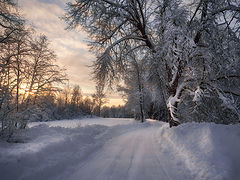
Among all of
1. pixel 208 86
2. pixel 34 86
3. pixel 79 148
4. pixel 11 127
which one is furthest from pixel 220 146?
pixel 34 86

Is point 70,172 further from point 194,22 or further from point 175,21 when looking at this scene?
point 194,22

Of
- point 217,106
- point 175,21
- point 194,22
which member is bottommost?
point 217,106

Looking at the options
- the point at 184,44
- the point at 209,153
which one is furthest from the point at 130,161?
the point at 184,44

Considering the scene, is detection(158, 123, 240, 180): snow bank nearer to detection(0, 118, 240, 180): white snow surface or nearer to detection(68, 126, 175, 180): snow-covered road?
detection(0, 118, 240, 180): white snow surface

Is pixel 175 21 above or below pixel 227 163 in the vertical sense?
above

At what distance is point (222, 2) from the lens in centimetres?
483

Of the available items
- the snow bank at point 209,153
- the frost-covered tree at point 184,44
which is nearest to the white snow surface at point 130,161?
the snow bank at point 209,153

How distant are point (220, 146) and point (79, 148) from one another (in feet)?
15.3

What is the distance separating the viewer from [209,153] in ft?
10.2

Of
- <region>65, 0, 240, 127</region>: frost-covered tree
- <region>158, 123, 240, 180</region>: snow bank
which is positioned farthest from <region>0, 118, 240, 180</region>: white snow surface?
<region>65, 0, 240, 127</region>: frost-covered tree

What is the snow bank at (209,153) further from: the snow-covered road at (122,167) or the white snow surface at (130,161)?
the snow-covered road at (122,167)

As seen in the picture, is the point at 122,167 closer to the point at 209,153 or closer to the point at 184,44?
the point at 209,153

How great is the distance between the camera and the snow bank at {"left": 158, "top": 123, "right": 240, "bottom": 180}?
8.54 feet

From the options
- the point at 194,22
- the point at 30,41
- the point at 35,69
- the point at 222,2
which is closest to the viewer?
the point at 222,2
